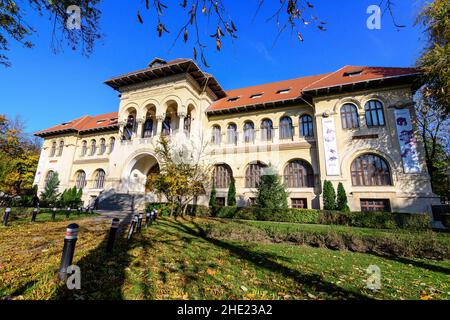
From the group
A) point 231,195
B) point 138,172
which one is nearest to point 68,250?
point 231,195

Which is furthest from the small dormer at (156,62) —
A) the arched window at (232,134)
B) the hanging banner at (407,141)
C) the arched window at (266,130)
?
the hanging banner at (407,141)

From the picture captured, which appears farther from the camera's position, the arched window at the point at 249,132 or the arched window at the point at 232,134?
the arched window at the point at 232,134

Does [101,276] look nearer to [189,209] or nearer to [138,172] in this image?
[189,209]

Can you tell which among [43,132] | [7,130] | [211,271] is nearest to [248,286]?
[211,271]

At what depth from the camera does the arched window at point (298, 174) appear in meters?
17.9

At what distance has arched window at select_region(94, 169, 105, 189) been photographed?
25.7 metres

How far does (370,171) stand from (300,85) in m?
11.4

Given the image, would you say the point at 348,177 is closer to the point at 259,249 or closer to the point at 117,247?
the point at 259,249

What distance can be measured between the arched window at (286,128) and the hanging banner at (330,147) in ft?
10.4

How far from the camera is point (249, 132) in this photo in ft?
69.3

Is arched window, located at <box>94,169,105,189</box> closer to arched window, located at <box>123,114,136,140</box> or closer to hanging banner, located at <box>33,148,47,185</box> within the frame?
arched window, located at <box>123,114,136,140</box>

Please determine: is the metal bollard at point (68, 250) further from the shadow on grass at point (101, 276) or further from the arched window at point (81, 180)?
the arched window at point (81, 180)

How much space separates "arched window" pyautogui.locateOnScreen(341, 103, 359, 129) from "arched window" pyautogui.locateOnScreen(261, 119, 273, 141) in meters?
6.24
